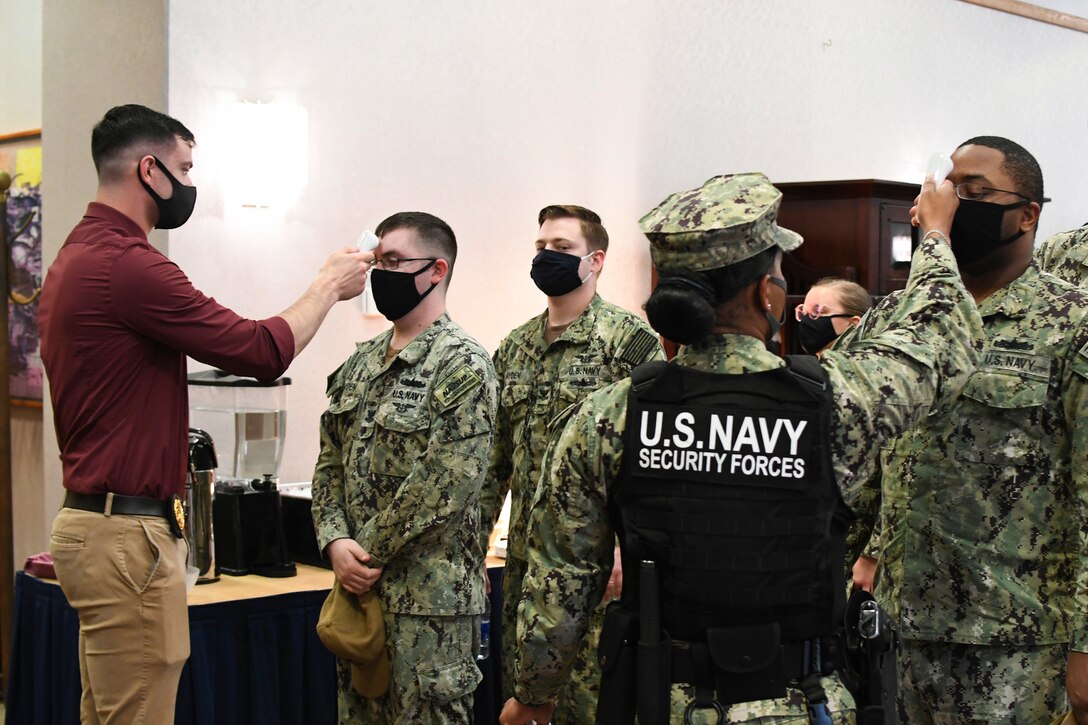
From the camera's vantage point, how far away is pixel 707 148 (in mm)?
6254

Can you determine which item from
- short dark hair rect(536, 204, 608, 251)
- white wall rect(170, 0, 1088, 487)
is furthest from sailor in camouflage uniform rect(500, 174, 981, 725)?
white wall rect(170, 0, 1088, 487)

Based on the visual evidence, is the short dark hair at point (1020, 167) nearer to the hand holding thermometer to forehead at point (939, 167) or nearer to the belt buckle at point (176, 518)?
the hand holding thermometer to forehead at point (939, 167)

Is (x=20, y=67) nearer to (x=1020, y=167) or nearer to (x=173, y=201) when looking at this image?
(x=173, y=201)

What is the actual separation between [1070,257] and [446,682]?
2.14 meters

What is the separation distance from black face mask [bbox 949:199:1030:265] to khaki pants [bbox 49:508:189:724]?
191 centimetres

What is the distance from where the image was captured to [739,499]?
70.4 inches

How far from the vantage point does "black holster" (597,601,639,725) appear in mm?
1823

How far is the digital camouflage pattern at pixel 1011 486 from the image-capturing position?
2.25 m

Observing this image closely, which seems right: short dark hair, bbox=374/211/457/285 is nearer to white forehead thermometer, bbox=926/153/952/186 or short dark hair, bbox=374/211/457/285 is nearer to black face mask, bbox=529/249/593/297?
black face mask, bbox=529/249/593/297

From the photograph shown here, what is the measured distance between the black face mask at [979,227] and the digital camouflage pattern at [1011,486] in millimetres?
93

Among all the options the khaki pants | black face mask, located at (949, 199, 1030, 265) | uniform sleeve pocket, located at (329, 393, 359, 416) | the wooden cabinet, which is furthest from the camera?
the wooden cabinet

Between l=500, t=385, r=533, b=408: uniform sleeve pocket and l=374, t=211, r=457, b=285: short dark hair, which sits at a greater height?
l=374, t=211, r=457, b=285: short dark hair

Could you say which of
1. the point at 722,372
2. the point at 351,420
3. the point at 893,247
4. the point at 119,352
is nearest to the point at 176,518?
the point at 119,352

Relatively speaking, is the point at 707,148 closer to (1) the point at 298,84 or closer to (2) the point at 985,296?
(1) the point at 298,84
